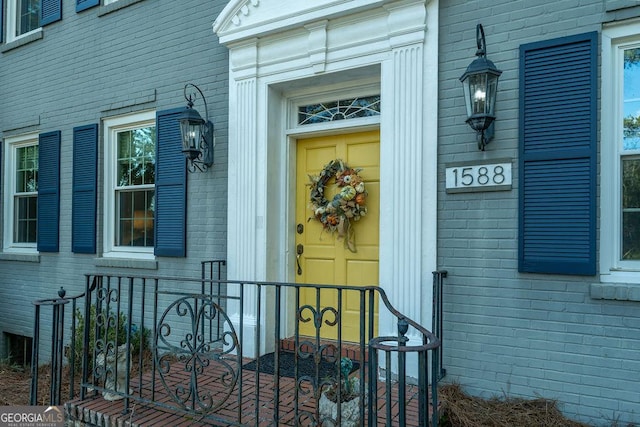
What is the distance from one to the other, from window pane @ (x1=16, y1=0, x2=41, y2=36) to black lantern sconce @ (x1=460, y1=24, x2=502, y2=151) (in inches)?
246

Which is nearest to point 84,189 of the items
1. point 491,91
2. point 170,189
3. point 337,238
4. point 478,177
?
point 170,189

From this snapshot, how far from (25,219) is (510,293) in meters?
6.52

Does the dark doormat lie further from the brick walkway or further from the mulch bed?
the mulch bed

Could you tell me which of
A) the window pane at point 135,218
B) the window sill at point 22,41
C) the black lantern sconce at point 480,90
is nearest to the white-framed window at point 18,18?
the window sill at point 22,41

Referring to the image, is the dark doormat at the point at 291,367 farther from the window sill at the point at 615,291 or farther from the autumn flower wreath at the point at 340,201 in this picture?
the window sill at the point at 615,291

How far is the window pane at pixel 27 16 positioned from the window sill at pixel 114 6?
1.60 m

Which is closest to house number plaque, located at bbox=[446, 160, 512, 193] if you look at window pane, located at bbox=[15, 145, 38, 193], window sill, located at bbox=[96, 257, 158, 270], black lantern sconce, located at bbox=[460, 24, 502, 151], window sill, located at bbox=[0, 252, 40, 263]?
black lantern sconce, located at bbox=[460, 24, 502, 151]

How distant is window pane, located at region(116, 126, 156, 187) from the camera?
16.5ft

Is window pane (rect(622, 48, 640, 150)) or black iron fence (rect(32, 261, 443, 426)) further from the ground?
window pane (rect(622, 48, 640, 150))

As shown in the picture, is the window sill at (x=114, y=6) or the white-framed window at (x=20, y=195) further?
the white-framed window at (x=20, y=195)

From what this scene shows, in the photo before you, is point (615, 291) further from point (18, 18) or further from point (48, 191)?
point (18, 18)

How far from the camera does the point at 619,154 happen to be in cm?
290

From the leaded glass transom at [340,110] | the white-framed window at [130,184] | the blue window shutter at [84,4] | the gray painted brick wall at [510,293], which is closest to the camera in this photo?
the gray painted brick wall at [510,293]

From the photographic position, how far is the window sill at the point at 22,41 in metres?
6.02
